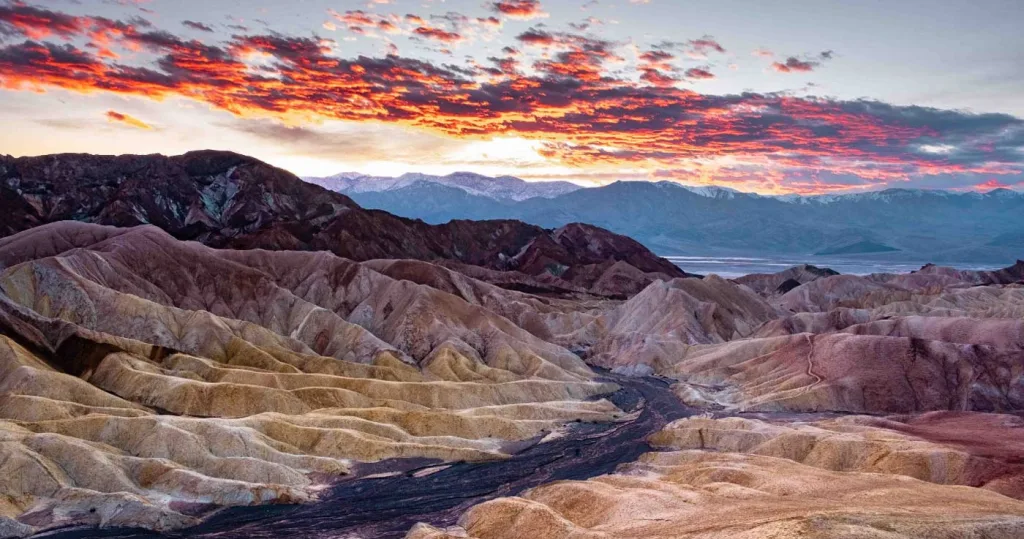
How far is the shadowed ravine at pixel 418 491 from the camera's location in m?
77.5

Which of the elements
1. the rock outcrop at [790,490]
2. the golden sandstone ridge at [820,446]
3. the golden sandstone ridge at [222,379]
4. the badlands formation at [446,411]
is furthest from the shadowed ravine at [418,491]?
the rock outcrop at [790,490]

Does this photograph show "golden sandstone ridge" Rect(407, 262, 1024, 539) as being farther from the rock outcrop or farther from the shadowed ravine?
the shadowed ravine

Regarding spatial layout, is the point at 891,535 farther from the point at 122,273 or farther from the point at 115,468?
the point at 122,273

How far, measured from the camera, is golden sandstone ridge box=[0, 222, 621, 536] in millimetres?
84125

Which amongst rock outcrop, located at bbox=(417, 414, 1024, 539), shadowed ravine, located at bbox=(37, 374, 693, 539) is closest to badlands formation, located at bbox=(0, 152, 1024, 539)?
rock outcrop, located at bbox=(417, 414, 1024, 539)

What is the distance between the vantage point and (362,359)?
152625 mm

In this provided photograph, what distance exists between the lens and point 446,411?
119 m

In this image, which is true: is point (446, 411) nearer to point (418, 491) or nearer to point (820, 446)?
point (418, 491)

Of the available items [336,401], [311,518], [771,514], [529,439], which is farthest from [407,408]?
[771,514]

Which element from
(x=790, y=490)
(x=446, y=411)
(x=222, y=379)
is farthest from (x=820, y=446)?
(x=222, y=379)

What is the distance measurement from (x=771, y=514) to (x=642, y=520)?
433 inches

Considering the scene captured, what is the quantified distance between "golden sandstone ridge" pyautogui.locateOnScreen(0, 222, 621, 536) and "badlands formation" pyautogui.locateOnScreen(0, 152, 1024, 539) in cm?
36

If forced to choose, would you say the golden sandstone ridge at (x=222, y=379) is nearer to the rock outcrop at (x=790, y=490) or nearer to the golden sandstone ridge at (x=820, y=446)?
the golden sandstone ridge at (x=820, y=446)

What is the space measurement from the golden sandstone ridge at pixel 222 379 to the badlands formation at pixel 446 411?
361mm
